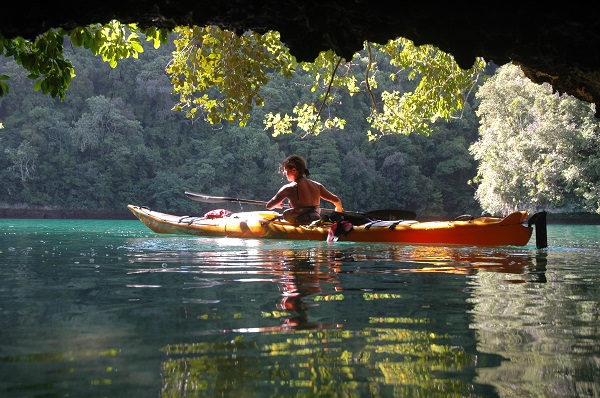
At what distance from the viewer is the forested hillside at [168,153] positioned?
116 feet

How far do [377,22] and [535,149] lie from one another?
84.9ft

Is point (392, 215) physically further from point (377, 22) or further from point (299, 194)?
point (377, 22)

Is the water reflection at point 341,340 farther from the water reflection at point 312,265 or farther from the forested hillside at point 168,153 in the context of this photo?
the forested hillside at point 168,153

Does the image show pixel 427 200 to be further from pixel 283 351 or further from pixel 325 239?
pixel 283 351

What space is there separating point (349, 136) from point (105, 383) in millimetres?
37822

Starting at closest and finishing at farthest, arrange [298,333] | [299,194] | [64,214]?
1. [298,333]
2. [299,194]
3. [64,214]

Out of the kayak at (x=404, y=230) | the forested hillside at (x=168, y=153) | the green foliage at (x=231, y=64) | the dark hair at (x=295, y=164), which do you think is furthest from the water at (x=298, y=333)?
the forested hillside at (x=168, y=153)

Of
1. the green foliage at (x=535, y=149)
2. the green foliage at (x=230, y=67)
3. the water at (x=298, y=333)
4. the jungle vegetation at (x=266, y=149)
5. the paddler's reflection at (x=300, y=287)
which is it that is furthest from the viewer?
the jungle vegetation at (x=266, y=149)

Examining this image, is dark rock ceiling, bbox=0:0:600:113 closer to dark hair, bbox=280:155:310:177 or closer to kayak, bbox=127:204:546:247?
kayak, bbox=127:204:546:247

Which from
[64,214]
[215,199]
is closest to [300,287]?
[215,199]

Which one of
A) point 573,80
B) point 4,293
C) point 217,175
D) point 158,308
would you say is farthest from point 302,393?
point 217,175

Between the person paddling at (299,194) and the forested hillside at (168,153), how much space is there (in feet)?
80.8

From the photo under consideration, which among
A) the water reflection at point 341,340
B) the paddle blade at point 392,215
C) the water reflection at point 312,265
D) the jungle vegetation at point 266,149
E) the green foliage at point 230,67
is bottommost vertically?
the water reflection at point 341,340

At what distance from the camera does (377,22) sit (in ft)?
10.1
